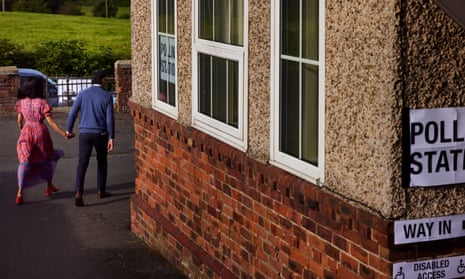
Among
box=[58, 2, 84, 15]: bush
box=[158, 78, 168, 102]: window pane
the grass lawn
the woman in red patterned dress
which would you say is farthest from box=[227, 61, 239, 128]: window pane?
box=[58, 2, 84, 15]: bush

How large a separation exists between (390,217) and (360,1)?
120 cm

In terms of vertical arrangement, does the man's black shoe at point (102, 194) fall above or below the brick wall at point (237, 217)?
below

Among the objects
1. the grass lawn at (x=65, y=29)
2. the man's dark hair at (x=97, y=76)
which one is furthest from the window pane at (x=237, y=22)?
the grass lawn at (x=65, y=29)

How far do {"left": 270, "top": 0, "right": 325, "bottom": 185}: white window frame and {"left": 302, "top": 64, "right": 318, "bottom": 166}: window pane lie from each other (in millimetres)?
73

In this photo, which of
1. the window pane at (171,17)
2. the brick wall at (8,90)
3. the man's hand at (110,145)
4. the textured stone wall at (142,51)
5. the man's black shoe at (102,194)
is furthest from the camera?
the brick wall at (8,90)

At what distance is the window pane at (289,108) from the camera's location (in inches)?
284

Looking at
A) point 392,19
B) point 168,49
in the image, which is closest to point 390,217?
point 392,19

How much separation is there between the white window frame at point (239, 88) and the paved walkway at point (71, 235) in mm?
1615

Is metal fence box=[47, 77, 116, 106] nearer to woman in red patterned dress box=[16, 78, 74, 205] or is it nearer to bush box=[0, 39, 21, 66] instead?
bush box=[0, 39, 21, 66]

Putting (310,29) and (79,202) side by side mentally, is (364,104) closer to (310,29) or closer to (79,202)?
(310,29)

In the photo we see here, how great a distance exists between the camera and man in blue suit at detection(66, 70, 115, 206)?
13.0m

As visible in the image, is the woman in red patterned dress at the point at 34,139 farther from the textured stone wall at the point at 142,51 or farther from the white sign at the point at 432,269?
the white sign at the point at 432,269

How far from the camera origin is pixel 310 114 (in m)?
7.02

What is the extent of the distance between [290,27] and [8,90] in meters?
16.7
